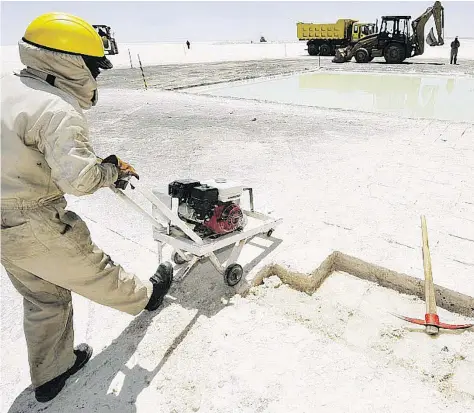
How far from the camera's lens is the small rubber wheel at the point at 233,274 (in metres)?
2.88

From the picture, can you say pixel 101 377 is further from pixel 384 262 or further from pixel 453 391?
pixel 384 262

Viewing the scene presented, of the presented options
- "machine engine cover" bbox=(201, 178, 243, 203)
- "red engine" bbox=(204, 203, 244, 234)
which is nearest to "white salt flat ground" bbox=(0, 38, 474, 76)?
"machine engine cover" bbox=(201, 178, 243, 203)

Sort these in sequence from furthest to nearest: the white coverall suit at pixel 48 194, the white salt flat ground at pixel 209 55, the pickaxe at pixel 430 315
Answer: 1. the white salt flat ground at pixel 209 55
2. the pickaxe at pixel 430 315
3. the white coverall suit at pixel 48 194

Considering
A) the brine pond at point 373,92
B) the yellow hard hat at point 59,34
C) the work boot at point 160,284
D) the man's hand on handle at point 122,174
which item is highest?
the yellow hard hat at point 59,34

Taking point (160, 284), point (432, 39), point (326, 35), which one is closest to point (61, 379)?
point (160, 284)

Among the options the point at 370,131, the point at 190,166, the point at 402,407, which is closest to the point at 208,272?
the point at 402,407

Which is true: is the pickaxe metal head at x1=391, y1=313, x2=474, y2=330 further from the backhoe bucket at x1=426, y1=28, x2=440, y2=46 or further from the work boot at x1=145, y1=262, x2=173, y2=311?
the backhoe bucket at x1=426, y1=28, x2=440, y2=46

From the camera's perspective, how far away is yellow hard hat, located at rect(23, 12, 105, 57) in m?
1.82

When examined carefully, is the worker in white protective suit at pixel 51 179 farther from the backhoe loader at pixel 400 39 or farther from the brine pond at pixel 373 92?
the backhoe loader at pixel 400 39

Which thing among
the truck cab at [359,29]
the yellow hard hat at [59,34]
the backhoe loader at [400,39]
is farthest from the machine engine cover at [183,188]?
the truck cab at [359,29]

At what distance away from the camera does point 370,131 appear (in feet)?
23.5

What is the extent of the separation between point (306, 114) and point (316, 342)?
7.20m

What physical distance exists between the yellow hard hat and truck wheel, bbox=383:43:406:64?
2166 centimetres

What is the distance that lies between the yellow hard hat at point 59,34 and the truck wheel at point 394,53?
71.1 ft
